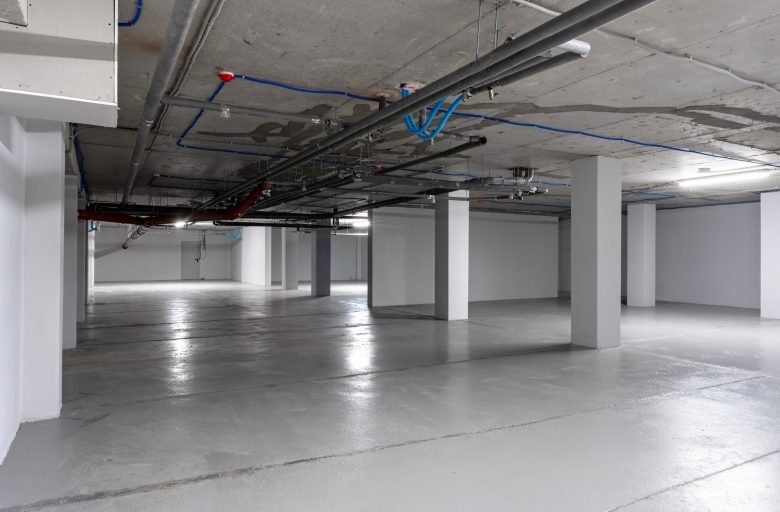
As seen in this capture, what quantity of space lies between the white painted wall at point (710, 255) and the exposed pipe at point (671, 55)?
28.0 ft

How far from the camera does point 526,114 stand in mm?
4449

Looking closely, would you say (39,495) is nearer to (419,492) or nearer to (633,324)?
(419,492)

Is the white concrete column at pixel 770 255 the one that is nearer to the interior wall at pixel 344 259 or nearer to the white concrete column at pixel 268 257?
the white concrete column at pixel 268 257

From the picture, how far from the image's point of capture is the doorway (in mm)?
20609

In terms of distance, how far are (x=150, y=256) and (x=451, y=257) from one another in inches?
606

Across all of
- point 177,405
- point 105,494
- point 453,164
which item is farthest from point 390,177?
point 105,494

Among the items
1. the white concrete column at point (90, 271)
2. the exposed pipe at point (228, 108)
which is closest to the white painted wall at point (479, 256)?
the white concrete column at point (90, 271)

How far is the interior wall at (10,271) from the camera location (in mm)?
2617

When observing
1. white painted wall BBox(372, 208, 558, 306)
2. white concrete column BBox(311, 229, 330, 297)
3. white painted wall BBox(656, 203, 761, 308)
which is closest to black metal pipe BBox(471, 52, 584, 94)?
white painted wall BBox(372, 208, 558, 306)

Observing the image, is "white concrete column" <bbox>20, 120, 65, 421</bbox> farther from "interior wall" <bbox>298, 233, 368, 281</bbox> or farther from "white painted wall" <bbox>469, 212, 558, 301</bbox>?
"interior wall" <bbox>298, 233, 368, 281</bbox>

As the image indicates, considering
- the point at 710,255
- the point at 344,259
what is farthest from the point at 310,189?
the point at 344,259

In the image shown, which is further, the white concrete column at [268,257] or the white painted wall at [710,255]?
the white concrete column at [268,257]

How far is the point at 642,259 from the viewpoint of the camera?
11.1 m

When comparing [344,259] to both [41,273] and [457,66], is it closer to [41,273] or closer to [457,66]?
[41,273]
